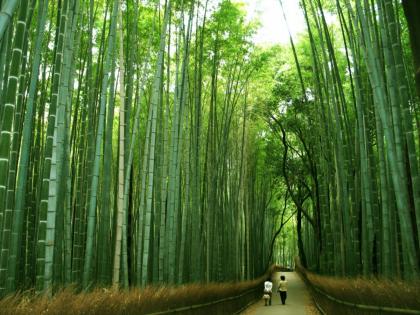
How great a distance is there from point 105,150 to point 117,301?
1844 mm

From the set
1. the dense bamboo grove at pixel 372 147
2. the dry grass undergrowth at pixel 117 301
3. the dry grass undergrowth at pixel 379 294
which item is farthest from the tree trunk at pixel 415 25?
the dry grass undergrowth at pixel 117 301

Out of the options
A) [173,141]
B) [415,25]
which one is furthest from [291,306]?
[415,25]

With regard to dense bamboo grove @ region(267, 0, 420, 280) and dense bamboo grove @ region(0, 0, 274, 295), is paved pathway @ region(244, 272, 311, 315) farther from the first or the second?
dense bamboo grove @ region(267, 0, 420, 280)

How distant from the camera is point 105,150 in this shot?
4.51m

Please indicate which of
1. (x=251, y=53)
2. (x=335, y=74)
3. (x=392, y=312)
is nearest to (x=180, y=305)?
(x=392, y=312)

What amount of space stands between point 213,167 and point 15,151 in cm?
410

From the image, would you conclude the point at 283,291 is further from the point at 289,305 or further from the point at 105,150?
the point at 105,150

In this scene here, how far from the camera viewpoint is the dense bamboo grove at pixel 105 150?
10.6 feet

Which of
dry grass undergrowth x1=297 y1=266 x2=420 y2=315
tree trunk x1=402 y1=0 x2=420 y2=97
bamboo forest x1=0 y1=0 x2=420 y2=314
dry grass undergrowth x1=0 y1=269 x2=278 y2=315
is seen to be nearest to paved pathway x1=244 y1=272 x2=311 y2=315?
bamboo forest x1=0 y1=0 x2=420 y2=314

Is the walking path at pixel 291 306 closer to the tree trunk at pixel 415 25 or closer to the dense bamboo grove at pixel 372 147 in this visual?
the dense bamboo grove at pixel 372 147

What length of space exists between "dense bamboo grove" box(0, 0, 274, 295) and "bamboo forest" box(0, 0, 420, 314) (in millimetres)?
20

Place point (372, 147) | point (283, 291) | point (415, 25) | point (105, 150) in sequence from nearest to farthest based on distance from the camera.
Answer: point (415, 25), point (105, 150), point (372, 147), point (283, 291)

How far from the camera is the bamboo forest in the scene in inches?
128

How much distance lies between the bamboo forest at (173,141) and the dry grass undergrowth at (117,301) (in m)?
0.13
